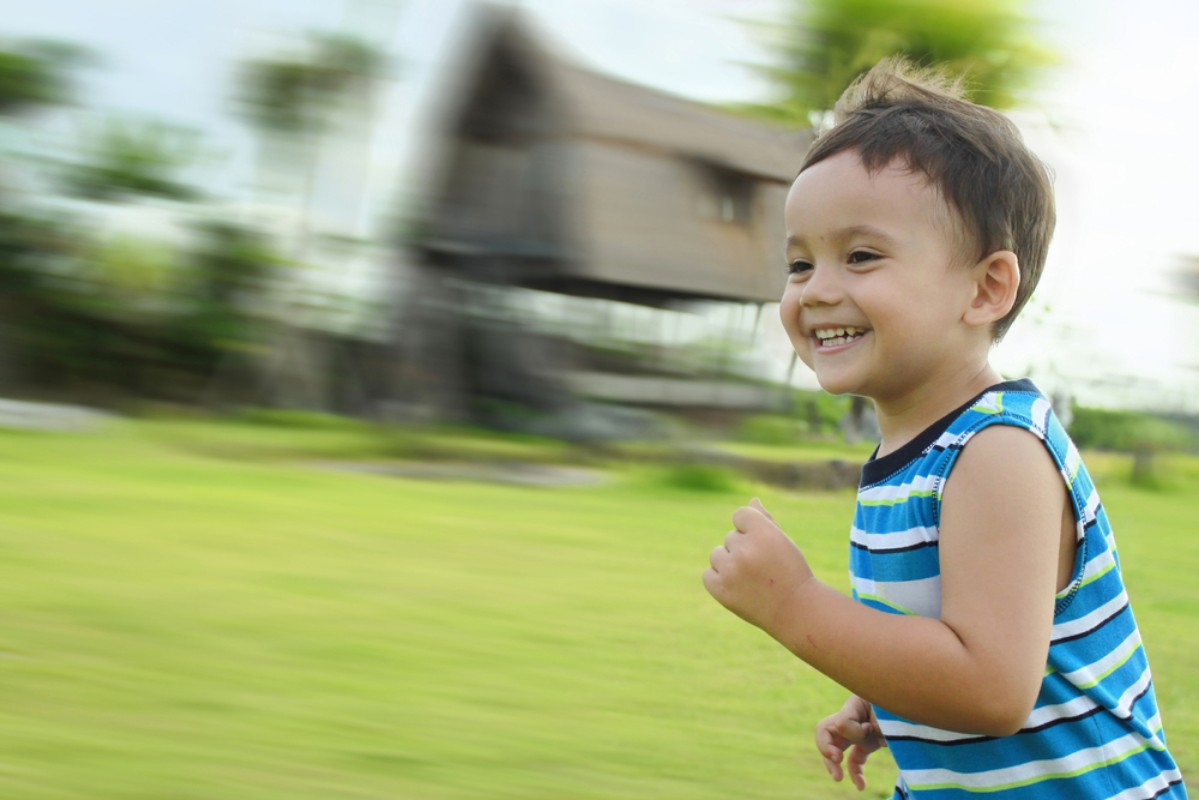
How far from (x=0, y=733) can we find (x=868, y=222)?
5.73 feet

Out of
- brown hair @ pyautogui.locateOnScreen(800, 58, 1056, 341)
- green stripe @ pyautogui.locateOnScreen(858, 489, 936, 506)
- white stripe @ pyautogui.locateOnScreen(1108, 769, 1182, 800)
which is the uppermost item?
brown hair @ pyautogui.locateOnScreen(800, 58, 1056, 341)

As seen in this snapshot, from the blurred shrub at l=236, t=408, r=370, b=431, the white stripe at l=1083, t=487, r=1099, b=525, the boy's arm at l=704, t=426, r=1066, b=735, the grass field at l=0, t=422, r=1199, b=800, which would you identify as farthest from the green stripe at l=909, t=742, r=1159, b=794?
the blurred shrub at l=236, t=408, r=370, b=431

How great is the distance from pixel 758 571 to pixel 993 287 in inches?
16.0

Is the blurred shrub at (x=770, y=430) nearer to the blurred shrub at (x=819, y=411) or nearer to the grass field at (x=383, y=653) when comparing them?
the blurred shrub at (x=819, y=411)

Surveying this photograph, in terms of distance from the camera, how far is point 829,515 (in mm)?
6641

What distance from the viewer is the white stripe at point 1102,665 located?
132 centimetres

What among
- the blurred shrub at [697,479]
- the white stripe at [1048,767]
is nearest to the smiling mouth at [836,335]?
the white stripe at [1048,767]

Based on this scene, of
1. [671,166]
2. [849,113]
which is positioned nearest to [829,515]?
[671,166]

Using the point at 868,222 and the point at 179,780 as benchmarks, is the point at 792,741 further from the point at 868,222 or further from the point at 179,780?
the point at 868,222

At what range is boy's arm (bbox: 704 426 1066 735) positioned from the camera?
121cm

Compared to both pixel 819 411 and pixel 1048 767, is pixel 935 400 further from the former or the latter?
pixel 819 411

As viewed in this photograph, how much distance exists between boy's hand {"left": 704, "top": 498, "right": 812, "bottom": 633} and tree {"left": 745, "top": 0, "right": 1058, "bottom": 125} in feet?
31.2

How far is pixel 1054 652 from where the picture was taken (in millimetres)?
1321

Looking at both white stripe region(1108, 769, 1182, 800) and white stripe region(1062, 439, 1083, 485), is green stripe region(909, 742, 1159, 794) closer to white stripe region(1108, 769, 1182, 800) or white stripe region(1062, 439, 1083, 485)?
white stripe region(1108, 769, 1182, 800)
